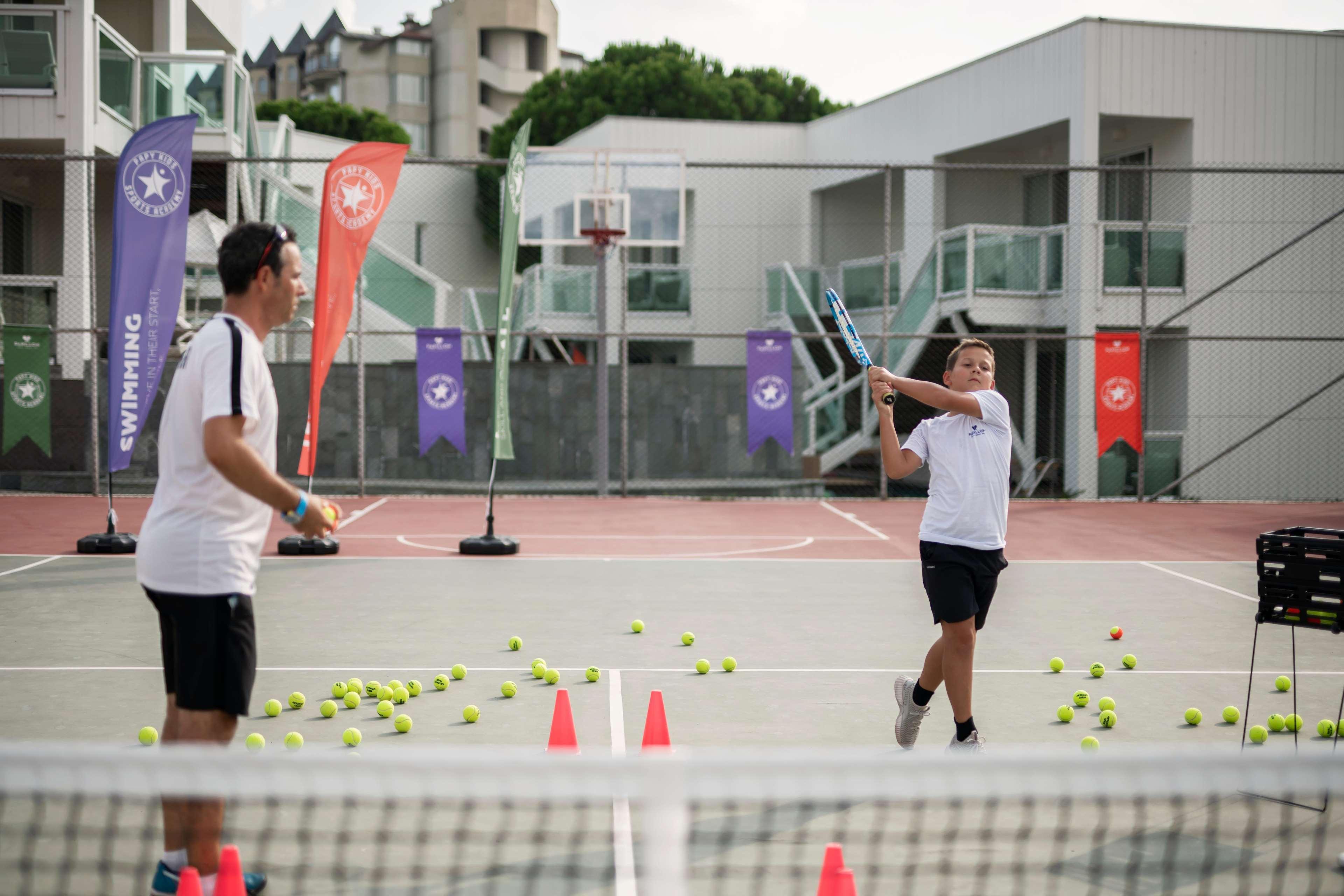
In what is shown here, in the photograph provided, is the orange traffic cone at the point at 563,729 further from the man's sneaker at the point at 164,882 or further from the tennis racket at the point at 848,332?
the tennis racket at the point at 848,332

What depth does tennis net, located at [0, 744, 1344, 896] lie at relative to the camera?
1.97m

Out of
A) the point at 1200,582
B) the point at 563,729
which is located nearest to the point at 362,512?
the point at 1200,582

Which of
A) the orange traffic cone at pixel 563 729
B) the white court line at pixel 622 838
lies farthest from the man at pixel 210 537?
the orange traffic cone at pixel 563 729

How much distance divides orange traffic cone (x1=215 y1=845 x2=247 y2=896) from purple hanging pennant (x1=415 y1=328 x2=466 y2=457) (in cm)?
1160

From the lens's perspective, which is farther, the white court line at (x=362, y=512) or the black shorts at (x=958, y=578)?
the white court line at (x=362, y=512)

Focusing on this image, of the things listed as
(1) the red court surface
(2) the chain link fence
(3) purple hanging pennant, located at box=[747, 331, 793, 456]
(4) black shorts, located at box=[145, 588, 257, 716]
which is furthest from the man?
(2) the chain link fence

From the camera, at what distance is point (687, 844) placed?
361 cm

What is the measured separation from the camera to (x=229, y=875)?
286 cm

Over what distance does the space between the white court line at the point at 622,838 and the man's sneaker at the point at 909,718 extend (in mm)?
1103

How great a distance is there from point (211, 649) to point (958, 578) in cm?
264

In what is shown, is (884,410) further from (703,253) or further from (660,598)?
(703,253)

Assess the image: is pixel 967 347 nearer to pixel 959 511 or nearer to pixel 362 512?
pixel 959 511

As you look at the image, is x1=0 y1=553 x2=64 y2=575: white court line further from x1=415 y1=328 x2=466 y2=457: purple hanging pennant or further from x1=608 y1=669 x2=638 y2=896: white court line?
x1=608 y1=669 x2=638 y2=896: white court line

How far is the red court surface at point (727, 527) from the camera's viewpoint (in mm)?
10922
